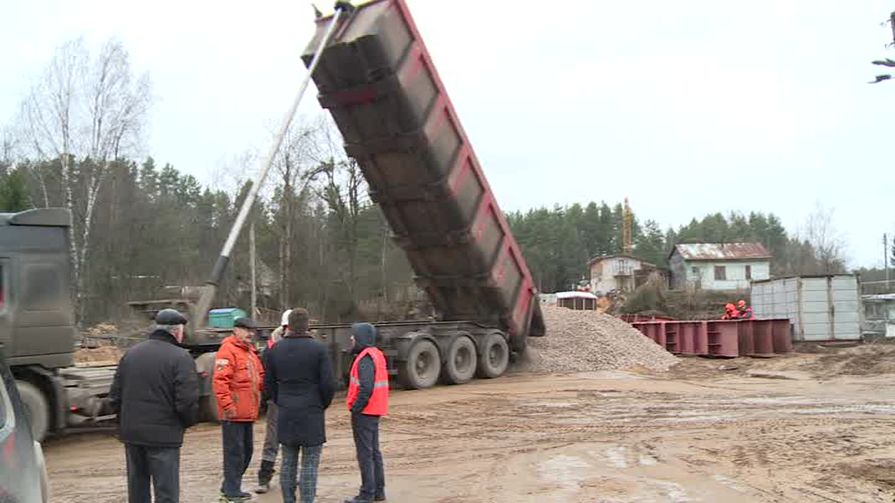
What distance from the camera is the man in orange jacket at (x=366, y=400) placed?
5.79 m

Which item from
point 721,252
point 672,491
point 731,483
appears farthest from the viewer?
point 721,252

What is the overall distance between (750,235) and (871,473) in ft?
358

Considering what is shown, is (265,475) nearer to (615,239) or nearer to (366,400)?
(366,400)

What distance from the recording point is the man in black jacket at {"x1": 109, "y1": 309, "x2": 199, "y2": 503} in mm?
4508

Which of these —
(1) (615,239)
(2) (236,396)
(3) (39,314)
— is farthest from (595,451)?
(1) (615,239)

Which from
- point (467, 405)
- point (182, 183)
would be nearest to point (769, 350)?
point (467, 405)

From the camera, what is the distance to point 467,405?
39.9ft

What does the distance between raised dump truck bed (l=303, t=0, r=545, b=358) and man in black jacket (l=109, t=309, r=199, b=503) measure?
755cm

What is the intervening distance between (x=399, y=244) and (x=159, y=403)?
1021 centimetres

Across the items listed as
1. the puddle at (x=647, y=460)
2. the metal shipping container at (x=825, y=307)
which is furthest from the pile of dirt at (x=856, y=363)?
the puddle at (x=647, y=460)

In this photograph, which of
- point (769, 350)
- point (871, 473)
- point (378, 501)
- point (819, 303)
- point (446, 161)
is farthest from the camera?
point (819, 303)

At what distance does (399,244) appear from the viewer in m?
14.6

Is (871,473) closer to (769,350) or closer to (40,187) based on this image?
(769,350)

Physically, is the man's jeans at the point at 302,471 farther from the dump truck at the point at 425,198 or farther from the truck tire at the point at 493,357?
the truck tire at the point at 493,357
